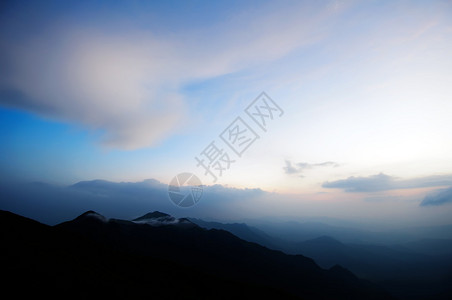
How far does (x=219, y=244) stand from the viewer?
13888cm

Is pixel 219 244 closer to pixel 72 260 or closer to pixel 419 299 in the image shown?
pixel 72 260

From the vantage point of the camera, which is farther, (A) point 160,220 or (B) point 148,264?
(A) point 160,220

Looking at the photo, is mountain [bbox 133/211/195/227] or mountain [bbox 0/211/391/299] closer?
mountain [bbox 0/211/391/299]

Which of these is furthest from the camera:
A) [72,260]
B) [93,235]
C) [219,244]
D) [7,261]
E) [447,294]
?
[447,294]

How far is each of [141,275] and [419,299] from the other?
11603 inches

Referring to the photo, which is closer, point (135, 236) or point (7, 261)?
point (7, 261)

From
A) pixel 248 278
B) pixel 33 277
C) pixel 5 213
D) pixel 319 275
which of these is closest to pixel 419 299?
pixel 319 275

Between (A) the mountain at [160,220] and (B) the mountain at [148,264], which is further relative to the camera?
(A) the mountain at [160,220]

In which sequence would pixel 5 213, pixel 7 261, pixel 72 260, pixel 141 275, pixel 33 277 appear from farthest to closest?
pixel 5 213 → pixel 141 275 → pixel 72 260 → pixel 7 261 → pixel 33 277

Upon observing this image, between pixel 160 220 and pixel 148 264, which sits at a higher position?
pixel 160 220

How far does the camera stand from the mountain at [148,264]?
36.7m

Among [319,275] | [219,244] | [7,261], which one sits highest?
[7,261]

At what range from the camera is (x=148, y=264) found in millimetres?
64188

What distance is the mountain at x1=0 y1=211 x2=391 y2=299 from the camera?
121ft
